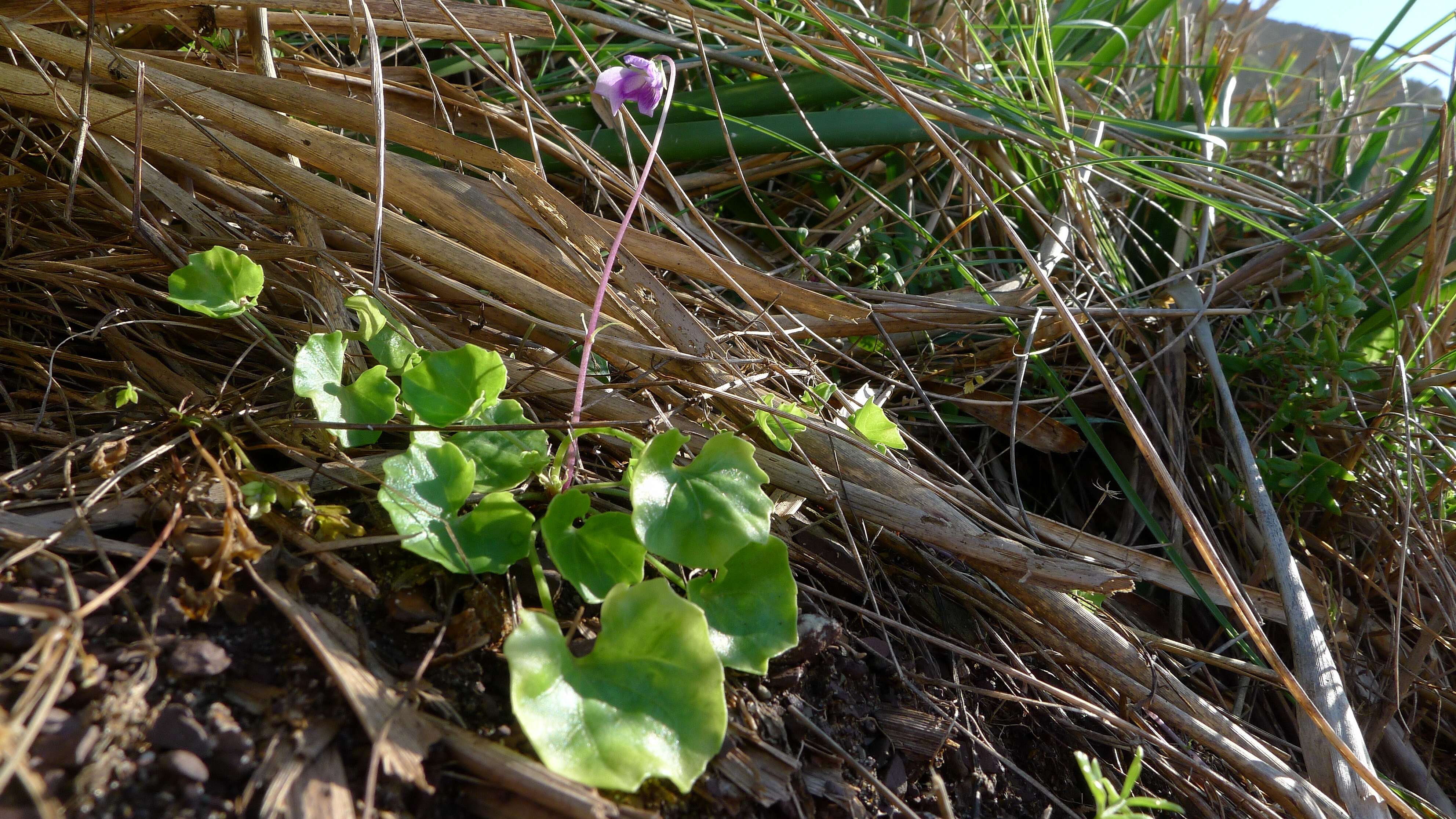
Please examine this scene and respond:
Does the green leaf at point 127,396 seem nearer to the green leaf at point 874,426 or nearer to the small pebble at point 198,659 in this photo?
the small pebble at point 198,659

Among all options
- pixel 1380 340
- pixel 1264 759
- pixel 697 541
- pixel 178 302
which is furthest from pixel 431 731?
pixel 1380 340

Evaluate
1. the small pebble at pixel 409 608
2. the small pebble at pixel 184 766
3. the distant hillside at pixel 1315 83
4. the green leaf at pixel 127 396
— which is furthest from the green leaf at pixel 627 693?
the distant hillside at pixel 1315 83

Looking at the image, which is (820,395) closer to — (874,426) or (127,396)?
(874,426)

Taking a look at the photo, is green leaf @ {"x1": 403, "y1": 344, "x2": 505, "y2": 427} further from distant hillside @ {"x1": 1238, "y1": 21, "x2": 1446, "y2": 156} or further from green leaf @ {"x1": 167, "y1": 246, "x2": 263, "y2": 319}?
distant hillside @ {"x1": 1238, "y1": 21, "x2": 1446, "y2": 156}

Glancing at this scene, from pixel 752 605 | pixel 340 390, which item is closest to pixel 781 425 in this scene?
pixel 752 605

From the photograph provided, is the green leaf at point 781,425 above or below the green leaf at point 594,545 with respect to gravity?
above

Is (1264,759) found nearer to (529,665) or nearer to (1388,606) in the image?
(1388,606)

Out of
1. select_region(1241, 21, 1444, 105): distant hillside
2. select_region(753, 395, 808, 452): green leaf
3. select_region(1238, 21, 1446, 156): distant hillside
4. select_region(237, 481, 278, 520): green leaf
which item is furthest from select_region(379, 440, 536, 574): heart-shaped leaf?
select_region(1241, 21, 1444, 105): distant hillside
